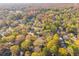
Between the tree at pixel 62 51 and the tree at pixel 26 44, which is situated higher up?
the tree at pixel 26 44

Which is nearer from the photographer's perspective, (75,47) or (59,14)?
(75,47)

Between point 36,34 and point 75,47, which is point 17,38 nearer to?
point 36,34

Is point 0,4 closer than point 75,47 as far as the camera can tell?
No

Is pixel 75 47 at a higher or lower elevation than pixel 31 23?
lower

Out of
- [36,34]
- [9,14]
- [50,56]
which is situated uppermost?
[9,14]

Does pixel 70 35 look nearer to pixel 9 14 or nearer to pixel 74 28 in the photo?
pixel 74 28

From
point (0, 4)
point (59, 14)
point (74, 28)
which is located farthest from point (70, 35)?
point (0, 4)

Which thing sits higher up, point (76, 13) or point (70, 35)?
point (76, 13)

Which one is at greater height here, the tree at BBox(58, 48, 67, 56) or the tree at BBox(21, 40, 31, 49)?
the tree at BBox(21, 40, 31, 49)

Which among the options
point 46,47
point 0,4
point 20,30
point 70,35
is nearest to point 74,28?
point 70,35
